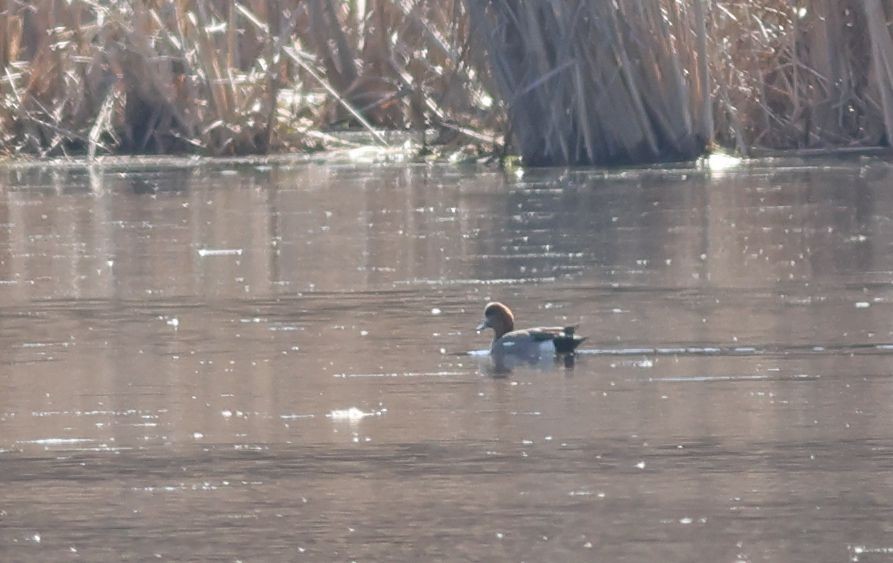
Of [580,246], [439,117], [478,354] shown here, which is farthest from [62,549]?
[439,117]

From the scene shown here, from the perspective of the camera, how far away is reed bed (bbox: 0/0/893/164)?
18484 millimetres

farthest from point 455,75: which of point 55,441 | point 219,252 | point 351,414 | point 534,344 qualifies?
point 55,441

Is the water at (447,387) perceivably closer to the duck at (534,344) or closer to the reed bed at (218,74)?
the duck at (534,344)

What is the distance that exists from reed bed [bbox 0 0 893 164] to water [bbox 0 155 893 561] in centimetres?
301

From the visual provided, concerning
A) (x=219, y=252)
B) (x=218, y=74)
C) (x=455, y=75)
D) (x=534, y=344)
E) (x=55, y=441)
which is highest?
(x=218, y=74)

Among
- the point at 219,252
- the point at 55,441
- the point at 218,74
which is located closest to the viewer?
the point at 55,441

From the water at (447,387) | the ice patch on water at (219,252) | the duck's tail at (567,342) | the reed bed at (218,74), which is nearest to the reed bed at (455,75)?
the reed bed at (218,74)

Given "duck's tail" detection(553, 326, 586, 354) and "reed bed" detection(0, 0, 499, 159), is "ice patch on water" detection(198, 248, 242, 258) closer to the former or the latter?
"duck's tail" detection(553, 326, 586, 354)

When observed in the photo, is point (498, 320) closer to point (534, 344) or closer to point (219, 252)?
point (534, 344)

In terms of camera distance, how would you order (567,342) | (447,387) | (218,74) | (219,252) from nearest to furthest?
(447,387) < (567,342) < (219,252) < (218,74)

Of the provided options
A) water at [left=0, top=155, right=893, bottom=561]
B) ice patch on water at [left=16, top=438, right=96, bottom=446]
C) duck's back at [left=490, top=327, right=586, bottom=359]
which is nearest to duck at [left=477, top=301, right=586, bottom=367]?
duck's back at [left=490, top=327, right=586, bottom=359]

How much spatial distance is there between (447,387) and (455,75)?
12.0 metres

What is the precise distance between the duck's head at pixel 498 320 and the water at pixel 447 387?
0.11 metres

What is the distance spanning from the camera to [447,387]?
26.8 feet
